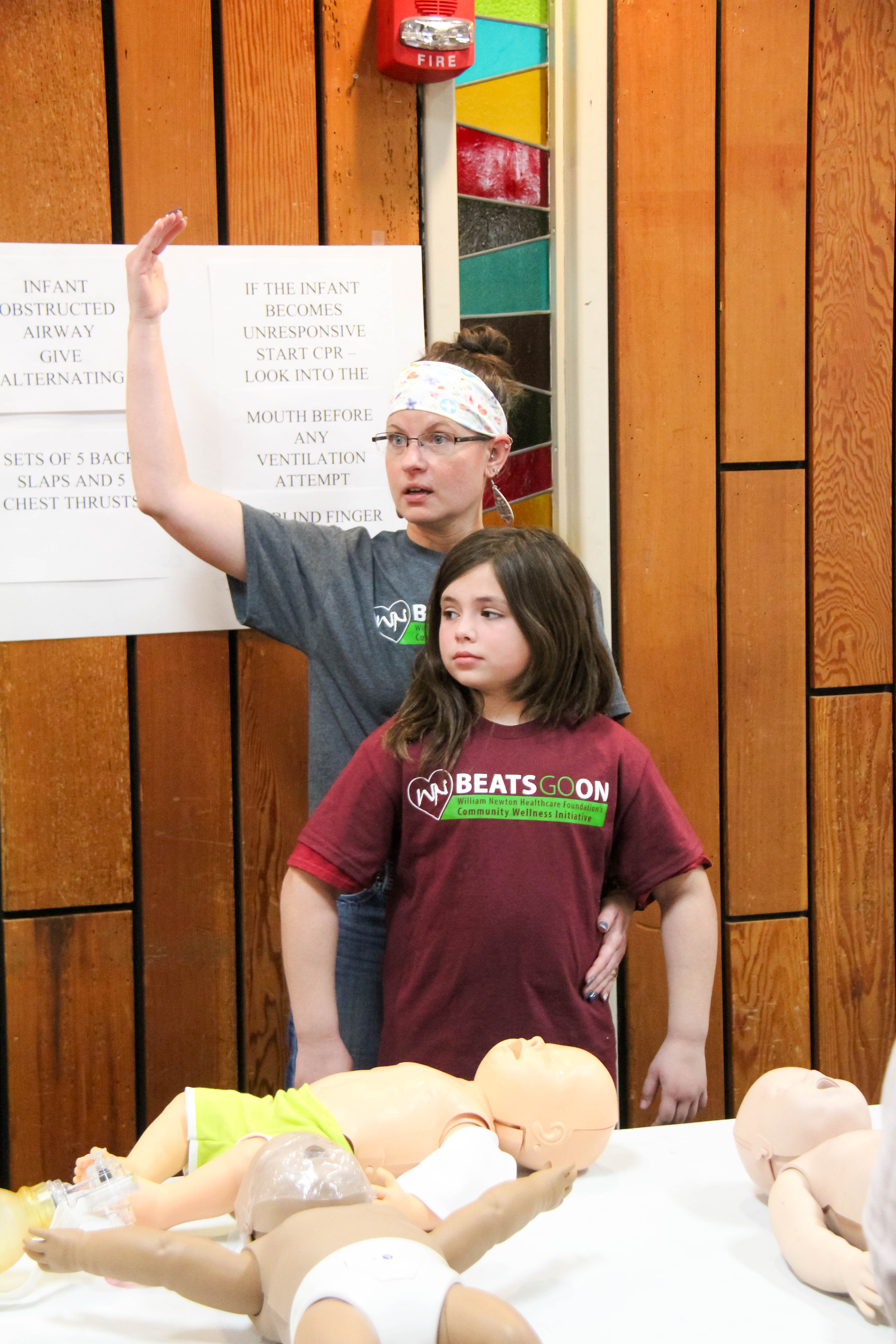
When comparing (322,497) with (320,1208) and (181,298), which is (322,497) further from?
(320,1208)

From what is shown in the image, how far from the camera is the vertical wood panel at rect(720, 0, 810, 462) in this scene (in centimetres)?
235

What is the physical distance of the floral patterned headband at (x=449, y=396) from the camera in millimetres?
1843

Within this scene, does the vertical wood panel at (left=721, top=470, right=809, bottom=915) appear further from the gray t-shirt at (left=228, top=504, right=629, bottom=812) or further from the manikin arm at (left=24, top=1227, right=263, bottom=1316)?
the manikin arm at (left=24, top=1227, right=263, bottom=1316)

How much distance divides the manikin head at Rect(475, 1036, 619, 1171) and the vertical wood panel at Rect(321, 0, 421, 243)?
5.49 feet

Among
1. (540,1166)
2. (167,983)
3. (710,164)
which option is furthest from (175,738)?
(710,164)

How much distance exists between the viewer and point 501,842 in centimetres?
153

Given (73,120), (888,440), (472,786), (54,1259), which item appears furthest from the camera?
(888,440)

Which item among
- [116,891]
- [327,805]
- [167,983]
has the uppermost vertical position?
[327,805]

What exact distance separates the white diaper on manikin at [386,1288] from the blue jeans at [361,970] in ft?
3.35

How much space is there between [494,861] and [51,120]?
1570 millimetres

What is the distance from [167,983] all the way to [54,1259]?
1.43 metres

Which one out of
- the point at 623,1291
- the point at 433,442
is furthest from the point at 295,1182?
the point at 433,442

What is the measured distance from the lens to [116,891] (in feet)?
7.18

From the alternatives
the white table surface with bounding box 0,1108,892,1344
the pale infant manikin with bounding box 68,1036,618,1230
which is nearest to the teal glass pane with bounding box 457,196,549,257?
the pale infant manikin with bounding box 68,1036,618,1230
